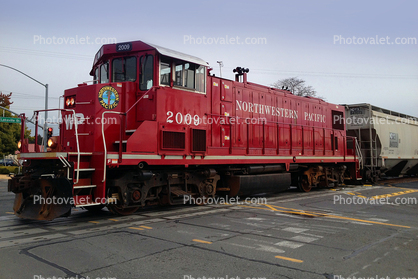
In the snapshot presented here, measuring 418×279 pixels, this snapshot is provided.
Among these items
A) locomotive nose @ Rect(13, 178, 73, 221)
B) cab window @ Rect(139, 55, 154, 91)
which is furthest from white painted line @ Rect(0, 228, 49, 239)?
cab window @ Rect(139, 55, 154, 91)

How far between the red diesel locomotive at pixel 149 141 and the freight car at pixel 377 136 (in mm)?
8486

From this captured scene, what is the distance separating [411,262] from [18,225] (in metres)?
7.66

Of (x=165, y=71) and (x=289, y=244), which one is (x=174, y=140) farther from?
(x=289, y=244)

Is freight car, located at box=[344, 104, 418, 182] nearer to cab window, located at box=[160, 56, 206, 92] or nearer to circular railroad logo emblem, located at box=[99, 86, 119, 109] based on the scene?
cab window, located at box=[160, 56, 206, 92]

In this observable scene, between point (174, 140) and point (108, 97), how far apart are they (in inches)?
79.1

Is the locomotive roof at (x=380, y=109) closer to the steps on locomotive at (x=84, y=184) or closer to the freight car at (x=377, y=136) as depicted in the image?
the freight car at (x=377, y=136)

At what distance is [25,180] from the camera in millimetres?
7336

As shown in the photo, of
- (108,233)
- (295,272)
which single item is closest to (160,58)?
(108,233)

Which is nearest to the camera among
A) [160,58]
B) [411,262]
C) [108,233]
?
[411,262]

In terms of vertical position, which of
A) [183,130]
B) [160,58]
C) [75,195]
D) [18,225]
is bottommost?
[18,225]

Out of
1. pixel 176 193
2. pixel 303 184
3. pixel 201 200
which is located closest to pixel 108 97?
pixel 176 193

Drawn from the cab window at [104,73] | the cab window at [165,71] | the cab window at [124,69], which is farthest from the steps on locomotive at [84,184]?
the cab window at [165,71]

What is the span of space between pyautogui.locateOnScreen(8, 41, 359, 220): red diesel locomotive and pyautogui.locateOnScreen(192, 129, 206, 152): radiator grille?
0.03 metres

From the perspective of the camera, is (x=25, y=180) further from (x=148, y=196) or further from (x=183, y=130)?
(x=183, y=130)
